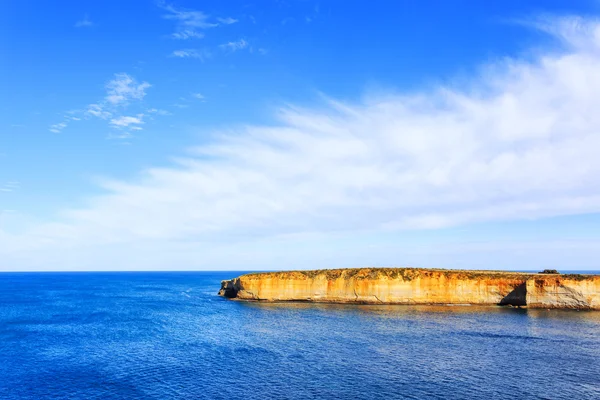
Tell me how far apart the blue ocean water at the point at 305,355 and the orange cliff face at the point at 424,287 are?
704cm

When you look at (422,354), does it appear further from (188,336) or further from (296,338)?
(188,336)

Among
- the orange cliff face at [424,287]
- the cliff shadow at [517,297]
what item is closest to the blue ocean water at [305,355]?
the orange cliff face at [424,287]

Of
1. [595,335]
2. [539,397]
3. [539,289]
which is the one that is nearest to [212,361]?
[539,397]

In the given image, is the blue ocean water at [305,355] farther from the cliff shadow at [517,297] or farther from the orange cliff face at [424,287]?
the cliff shadow at [517,297]

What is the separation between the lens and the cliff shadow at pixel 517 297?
92625 mm

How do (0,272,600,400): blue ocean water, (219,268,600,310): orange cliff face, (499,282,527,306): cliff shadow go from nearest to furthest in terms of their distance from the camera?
(0,272,600,400): blue ocean water
(219,268,600,310): orange cliff face
(499,282,527,306): cliff shadow

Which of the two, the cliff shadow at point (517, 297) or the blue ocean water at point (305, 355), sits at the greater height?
the cliff shadow at point (517, 297)

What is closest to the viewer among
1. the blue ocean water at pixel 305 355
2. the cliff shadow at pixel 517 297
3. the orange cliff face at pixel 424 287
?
the blue ocean water at pixel 305 355

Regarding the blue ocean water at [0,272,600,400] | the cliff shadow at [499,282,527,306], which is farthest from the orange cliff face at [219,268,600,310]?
the blue ocean water at [0,272,600,400]

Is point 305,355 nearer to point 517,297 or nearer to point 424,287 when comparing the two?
point 424,287

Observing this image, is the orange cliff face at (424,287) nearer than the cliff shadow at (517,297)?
Yes

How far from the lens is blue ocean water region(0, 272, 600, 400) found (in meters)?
39.4

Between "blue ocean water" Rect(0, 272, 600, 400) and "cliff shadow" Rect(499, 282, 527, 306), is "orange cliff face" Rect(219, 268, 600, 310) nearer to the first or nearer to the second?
"cliff shadow" Rect(499, 282, 527, 306)

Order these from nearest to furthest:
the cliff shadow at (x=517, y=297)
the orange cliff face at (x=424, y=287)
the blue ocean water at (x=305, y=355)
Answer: the blue ocean water at (x=305, y=355)
the orange cliff face at (x=424, y=287)
the cliff shadow at (x=517, y=297)
